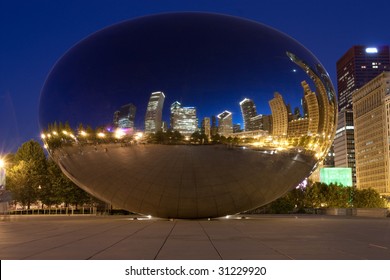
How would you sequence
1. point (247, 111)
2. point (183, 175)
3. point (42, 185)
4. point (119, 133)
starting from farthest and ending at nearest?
point (42, 185)
point (183, 175)
point (119, 133)
point (247, 111)

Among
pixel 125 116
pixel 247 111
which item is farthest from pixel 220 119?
pixel 125 116

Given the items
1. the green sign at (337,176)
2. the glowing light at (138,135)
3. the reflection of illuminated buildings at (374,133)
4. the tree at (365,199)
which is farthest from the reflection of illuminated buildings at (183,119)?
the reflection of illuminated buildings at (374,133)

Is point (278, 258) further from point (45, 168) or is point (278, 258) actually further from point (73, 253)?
point (45, 168)

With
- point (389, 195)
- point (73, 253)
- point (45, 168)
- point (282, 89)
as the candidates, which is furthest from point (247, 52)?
point (389, 195)

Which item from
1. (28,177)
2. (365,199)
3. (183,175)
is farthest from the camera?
(365,199)

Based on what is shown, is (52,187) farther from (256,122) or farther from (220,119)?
(256,122)
